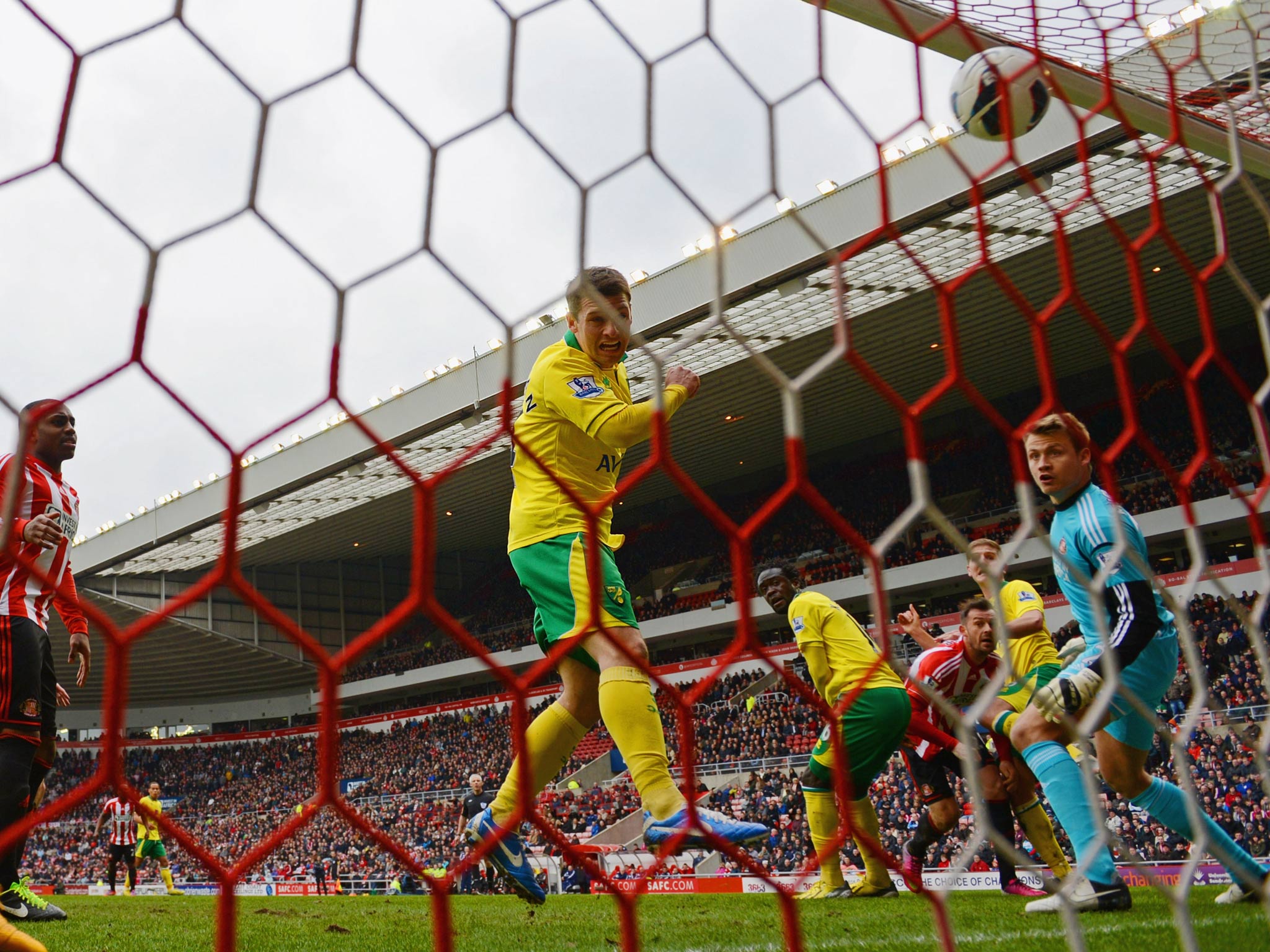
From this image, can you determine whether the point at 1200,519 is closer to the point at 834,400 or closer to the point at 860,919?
the point at 834,400

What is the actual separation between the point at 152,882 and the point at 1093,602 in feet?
81.7

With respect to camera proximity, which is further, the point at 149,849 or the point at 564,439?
the point at 149,849

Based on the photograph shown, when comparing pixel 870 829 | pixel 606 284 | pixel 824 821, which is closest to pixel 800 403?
pixel 606 284

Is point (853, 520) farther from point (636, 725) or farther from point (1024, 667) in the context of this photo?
point (636, 725)

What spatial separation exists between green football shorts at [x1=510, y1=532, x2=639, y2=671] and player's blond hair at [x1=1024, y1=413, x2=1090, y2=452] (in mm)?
1245

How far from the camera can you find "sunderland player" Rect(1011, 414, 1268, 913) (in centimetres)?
254

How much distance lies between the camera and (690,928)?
3.10 meters

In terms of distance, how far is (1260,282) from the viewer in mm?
17734

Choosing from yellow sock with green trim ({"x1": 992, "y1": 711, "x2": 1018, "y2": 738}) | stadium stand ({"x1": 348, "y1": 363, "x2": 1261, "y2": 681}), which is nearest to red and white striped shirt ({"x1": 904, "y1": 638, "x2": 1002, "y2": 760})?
yellow sock with green trim ({"x1": 992, "y1": 711, "x2": 1018, "y2": 738})

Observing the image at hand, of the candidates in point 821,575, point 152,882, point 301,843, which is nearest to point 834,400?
point 821,575

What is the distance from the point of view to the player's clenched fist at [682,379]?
6.99ft

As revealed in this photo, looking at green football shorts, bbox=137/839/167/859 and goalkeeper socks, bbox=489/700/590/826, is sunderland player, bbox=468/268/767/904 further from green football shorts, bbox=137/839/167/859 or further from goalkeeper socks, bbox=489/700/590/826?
green football shorts, bbox=137/839/167/859

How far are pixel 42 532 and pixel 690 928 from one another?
7.55 feet

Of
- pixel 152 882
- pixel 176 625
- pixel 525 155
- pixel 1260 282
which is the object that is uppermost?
pixel 1260 282
